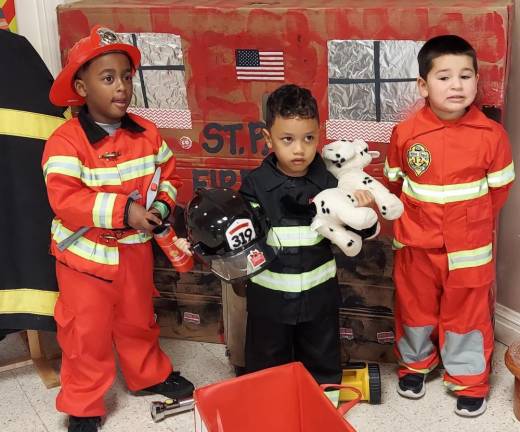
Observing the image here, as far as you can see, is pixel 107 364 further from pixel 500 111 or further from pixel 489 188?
pixel 500 111

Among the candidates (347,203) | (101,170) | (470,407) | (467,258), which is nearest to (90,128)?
(101,170)

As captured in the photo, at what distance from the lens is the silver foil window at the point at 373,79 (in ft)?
7.06

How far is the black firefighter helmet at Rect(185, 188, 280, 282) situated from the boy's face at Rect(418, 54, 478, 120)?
1.83 feet

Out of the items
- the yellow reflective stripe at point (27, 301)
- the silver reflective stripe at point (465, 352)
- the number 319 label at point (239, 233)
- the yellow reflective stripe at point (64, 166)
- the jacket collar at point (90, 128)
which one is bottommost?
the silver reflective stripe at point (465, 352)

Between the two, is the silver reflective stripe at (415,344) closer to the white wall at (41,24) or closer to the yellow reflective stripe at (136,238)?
the yellow reflective stripe at (136,238)

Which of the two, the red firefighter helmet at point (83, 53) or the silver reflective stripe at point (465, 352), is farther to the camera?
the silver reflective stripe at point (465, 352)

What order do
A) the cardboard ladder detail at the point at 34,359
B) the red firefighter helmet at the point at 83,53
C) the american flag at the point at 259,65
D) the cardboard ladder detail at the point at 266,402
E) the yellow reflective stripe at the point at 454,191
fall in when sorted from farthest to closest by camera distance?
the cardboard ladder detail at the point at 34,359
the american flag at the point at 259,65
the yellow reflective stripe at the point at 454,191
the red firefighter helmet at the point at 83,53
the cardboard ladder detail at the point at 266,402

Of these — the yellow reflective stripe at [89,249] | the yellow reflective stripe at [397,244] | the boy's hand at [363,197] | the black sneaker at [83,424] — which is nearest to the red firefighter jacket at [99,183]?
the yellow reflective stripe at [89,249]

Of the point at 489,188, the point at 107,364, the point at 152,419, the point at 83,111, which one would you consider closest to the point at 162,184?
the point at 83,111

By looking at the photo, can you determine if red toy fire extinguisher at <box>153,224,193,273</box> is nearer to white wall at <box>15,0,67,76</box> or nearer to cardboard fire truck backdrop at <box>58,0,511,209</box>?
cardboard fire truck backdrop at <box>58,0,511,209</box>

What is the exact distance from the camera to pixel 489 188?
2082 millimetres

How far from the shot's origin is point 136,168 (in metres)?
2.07

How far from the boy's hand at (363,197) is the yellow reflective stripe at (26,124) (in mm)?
923

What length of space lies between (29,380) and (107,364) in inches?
16.4
